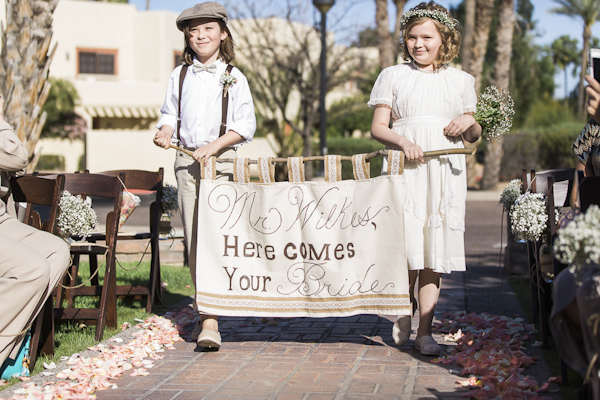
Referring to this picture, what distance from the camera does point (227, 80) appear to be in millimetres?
4500

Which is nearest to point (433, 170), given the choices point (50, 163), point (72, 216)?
point (72, 216)

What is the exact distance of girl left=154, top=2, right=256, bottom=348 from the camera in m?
4.54

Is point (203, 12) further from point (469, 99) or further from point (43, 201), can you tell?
point (469, 99)

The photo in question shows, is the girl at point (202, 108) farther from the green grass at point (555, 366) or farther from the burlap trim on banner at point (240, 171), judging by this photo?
the green grass at point (555, 366)

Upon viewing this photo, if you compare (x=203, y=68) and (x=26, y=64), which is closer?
(x=203, y=68)

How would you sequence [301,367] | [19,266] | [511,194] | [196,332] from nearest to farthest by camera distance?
[19,266] → [301,367] → [196,332] → [511,194]

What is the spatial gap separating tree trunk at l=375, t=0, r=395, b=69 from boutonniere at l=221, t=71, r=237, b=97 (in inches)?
648

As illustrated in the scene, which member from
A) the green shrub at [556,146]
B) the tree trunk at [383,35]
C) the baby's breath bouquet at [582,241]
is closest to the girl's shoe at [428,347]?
the baby's breath bouquet at [582,241]

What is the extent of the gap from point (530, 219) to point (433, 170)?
26.5 inches

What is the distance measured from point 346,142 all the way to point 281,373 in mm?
27492

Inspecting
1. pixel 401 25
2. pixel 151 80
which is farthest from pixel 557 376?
pixel 151 80

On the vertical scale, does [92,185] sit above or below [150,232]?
above

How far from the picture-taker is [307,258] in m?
4.23

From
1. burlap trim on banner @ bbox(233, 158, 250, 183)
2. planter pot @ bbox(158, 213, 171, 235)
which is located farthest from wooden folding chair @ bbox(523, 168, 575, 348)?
planter pot @ bbox(158, 213, 171, 235)
